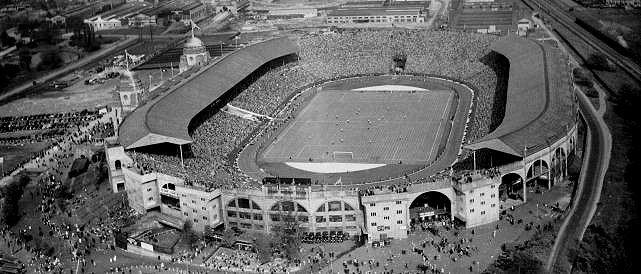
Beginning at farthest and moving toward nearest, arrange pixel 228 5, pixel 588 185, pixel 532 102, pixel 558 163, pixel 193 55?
pixel 228 5 → pixel 193 55 → pixel 532 102 → pixel 558 163 → pixel 588 185

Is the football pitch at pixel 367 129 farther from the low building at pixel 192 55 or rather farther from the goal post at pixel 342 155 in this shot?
the low building at pixel 192 55

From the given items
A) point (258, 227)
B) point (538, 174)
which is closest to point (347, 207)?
point (258, 227)

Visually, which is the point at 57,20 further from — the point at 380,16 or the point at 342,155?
the point at 342,155

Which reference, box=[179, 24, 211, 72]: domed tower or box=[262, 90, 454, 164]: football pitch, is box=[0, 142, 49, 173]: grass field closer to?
box=[179, 24, 211, 72]: domed tower

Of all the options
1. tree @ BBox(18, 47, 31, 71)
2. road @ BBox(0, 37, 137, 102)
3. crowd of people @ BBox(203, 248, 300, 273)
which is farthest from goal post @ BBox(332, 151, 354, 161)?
tree @ BBox(18, 47, 31, 71)

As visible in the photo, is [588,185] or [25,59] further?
[25,59]

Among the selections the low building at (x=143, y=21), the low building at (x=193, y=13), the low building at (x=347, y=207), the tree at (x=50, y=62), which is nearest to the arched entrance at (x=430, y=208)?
the low building at (x=347, y=207)
